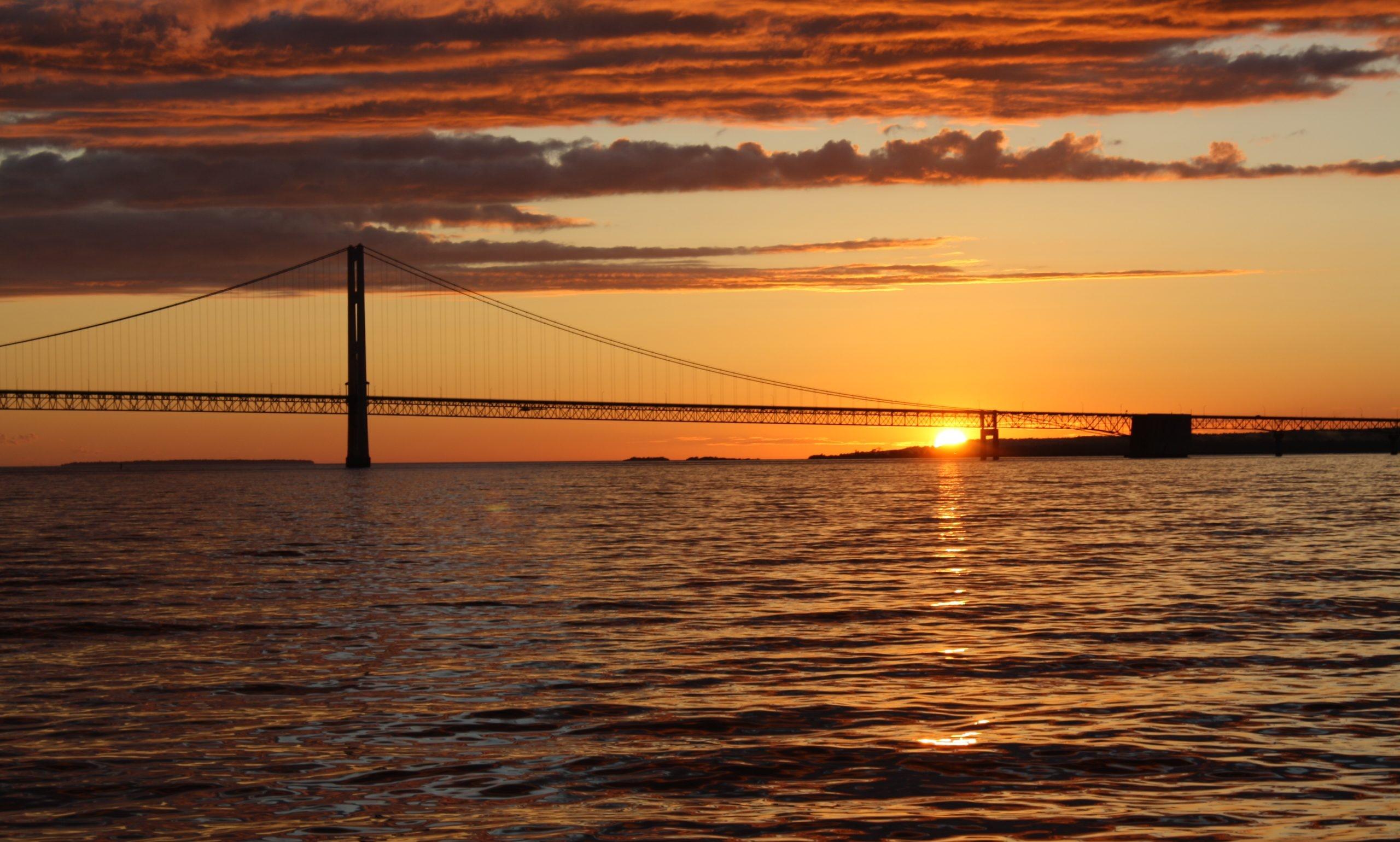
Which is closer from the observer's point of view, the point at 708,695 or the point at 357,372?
the point at 708,695

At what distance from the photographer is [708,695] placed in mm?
12844

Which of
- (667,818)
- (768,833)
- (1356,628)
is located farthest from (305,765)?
(1356,628)

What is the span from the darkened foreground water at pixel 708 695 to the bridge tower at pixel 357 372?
332 ft

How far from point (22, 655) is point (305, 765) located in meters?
7.56

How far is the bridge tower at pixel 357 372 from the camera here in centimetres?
13188

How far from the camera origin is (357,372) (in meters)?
131

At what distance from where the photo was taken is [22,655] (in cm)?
1585

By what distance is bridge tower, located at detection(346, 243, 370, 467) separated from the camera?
131875 millimetres

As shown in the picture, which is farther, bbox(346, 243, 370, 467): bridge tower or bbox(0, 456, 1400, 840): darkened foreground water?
bbox(346, 243, 370, 467): bridge tower

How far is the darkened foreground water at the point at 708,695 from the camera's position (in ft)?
28.9

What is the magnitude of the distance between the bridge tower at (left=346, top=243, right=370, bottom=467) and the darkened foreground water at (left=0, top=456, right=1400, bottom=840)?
10119cm

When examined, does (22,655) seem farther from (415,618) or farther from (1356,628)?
(1356,628)

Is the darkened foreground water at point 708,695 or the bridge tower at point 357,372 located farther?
the bridge tower at point 357,372

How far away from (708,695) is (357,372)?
12320 cm
